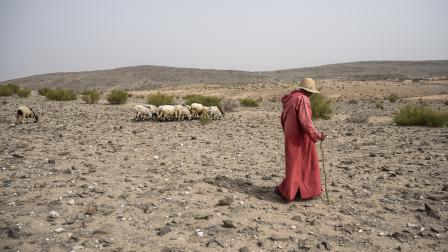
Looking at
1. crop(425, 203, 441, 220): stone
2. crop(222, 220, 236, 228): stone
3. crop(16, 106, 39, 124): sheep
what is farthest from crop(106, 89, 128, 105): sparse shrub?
crop(425, 203, 441, 220): stone

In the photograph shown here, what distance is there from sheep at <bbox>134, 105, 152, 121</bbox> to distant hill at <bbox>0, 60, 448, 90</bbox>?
2230 inches

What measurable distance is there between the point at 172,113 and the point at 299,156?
9193 mm

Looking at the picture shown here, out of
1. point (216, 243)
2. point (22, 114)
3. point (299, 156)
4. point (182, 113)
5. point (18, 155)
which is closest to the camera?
point (216, 243)

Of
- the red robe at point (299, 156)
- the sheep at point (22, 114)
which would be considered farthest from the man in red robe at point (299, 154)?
the sheep at point (22, 114)

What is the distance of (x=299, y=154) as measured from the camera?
5203 millimetres

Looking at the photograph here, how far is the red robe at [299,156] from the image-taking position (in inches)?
204

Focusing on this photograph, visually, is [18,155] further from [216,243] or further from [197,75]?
[197,75]

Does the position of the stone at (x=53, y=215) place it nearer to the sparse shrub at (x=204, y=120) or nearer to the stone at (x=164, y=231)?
the stone at (x=164, y=231)

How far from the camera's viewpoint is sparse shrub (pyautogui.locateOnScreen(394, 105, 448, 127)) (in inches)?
481

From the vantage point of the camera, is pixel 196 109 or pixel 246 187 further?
pixel 196 109

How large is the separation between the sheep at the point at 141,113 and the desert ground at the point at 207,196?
383 cm

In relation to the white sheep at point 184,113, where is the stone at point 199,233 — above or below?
below

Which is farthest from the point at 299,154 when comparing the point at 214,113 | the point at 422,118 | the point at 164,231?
the point at 214,113

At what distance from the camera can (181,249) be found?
3934 millimetres
